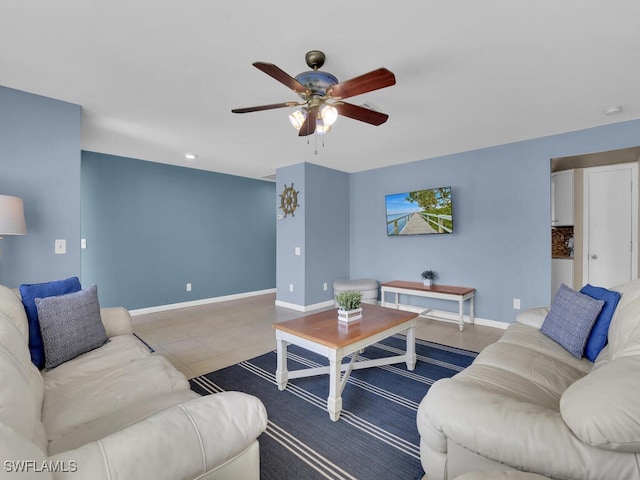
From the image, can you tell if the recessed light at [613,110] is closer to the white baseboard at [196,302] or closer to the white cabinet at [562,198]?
the white cabinet at [562,198]

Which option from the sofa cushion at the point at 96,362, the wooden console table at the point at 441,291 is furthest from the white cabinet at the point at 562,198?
the sofa cushion at the point at 96,362

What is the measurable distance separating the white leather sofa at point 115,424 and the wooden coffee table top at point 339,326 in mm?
873

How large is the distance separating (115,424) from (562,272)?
17.3 feet

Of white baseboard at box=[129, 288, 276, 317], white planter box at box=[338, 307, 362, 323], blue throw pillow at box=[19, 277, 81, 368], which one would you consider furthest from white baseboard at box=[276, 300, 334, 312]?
blue throw pillow at box=[19, 277, 81, 368]

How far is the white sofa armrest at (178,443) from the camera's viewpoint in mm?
760

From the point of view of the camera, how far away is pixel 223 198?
567 cm

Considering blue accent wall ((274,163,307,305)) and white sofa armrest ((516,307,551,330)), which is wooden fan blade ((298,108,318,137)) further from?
blue accent wall ((274,163,307,305))

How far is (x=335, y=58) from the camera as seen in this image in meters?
2.04

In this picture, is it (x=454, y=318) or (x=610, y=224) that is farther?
(x=454, y=318)

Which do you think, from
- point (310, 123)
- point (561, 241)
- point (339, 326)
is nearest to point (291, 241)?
point (339, 326)

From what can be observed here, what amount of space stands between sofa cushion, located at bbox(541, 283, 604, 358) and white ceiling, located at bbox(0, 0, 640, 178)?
164 cm

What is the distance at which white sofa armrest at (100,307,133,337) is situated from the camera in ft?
7.24

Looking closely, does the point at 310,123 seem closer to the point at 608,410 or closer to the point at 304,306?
the point at 608,410

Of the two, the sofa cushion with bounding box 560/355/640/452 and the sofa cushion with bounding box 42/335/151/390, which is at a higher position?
the sofa cushion with bounding box 560/355/640/452
